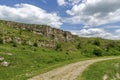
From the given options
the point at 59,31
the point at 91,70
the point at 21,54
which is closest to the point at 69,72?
the point at 91,70

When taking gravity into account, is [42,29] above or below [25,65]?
above

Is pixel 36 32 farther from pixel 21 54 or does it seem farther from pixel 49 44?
pixel 21 54

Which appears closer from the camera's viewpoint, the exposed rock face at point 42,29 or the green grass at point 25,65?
the green grass at point 25,65

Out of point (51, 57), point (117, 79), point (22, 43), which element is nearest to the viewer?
point (117, 79)

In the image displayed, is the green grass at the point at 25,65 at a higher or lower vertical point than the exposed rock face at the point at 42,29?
lower

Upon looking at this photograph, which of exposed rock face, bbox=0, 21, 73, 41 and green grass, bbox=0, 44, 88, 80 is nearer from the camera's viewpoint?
green grass, bbox=0, 44, 88, 80

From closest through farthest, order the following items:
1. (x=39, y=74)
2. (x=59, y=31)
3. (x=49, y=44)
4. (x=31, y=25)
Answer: (x=39, y=74) → (x=49, y=44) → (x=31, y=25) → (x=59, y=31)

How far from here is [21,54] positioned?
53594 mm

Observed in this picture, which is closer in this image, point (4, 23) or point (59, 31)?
point (4, 23)

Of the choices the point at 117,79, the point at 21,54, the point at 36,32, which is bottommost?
the point at 117,79

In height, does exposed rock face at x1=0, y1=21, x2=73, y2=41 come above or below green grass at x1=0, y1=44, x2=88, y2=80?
above

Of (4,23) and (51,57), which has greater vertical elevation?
(4,23)

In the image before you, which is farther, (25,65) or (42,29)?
(42,29)

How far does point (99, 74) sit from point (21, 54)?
74.2 feet
